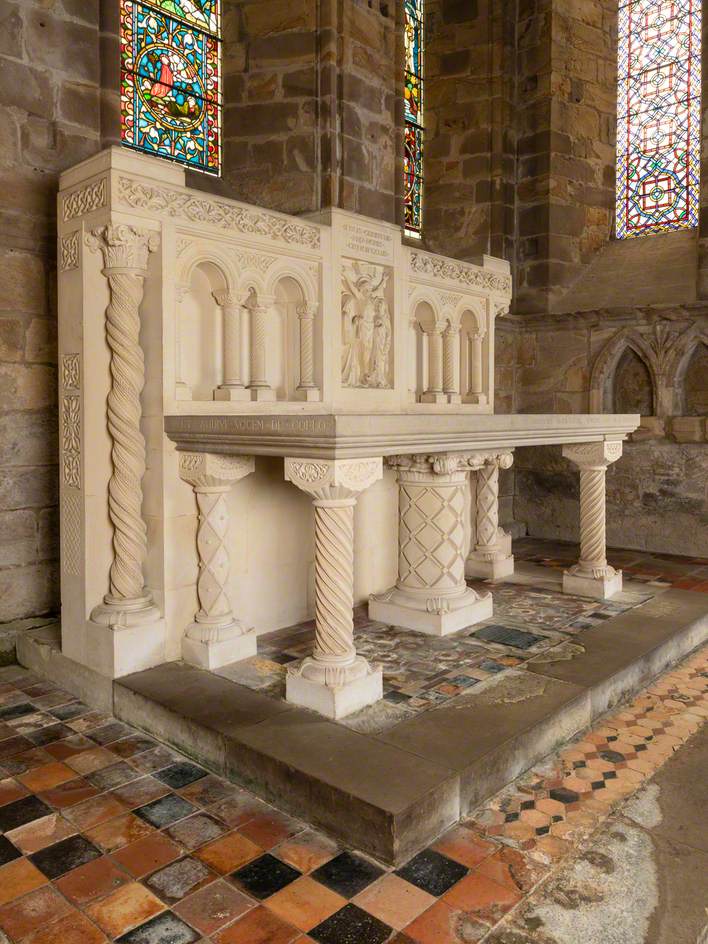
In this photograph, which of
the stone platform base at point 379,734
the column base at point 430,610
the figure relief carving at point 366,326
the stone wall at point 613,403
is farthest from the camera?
the stone wall at point 613,403

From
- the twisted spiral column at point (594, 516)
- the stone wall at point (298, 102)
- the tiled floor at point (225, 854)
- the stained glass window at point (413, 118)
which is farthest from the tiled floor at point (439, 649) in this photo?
the stained glass window at point (413, 118)

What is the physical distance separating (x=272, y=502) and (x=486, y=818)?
2.28 metres

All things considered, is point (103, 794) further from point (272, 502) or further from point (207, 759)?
point (272, 502)

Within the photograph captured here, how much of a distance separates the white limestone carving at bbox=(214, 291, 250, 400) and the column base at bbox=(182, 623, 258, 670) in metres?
1.25

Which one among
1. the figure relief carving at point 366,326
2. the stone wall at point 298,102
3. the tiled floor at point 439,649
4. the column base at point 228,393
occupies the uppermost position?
the stone wall at point 298,102

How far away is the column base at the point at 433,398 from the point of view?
5824 mm

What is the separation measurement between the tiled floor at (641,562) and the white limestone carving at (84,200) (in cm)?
451

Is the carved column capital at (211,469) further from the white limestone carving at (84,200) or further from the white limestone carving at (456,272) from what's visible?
the white limestone carving at (456,272)

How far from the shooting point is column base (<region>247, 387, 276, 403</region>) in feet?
14.8

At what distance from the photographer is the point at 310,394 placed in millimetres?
4797

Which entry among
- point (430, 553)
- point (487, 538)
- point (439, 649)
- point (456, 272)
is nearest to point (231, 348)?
point (430, 553)

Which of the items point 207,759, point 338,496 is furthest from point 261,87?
point 207,759

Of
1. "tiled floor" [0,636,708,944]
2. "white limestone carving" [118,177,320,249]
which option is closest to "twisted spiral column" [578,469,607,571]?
"tiled floor" [0,636,708,944]

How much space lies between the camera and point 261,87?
6.39 metres
